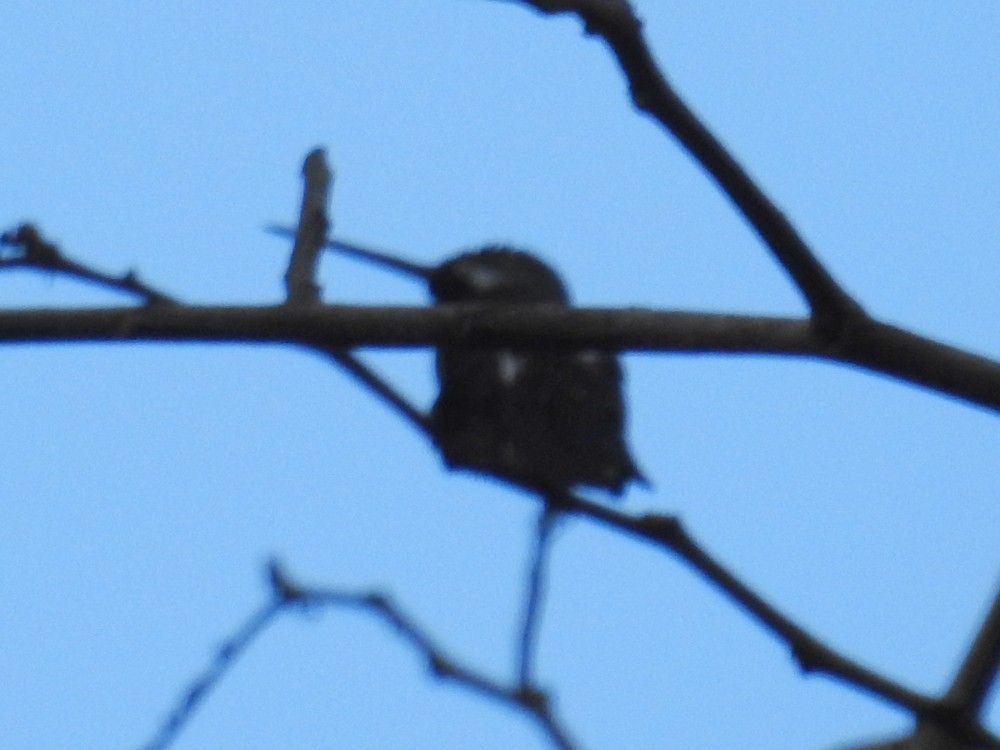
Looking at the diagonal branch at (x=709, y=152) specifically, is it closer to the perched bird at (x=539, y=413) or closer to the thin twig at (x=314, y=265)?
the thin twig at (x=314, y=265)

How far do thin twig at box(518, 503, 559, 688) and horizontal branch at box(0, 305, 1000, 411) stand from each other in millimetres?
281

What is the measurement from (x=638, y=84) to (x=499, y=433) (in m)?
1.79

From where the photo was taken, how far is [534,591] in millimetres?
1940

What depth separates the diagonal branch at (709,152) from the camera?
145 cm

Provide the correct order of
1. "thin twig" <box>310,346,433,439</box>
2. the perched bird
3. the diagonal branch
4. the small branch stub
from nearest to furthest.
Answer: the diagonal branch
the small branch stub
"thin twig" <box>310,346,433,439</box>
the perched bird

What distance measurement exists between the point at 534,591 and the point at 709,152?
0.61 meters

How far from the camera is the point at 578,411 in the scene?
11.4 ft

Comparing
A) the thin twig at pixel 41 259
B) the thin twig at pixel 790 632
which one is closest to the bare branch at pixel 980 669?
the thin twig at pixel 790 632

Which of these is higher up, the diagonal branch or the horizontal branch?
the diagonal branch

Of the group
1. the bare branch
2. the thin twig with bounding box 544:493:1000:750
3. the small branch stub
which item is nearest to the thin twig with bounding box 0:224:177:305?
the small branch stub

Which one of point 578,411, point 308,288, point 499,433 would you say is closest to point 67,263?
point 308,288

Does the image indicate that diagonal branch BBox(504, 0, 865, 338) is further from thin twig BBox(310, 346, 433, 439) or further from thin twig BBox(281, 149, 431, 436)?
thin twig BBox(310, 346, 433, 439)

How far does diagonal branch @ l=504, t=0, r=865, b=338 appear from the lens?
57.0 inches

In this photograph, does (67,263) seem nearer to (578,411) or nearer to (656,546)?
(656,546)
